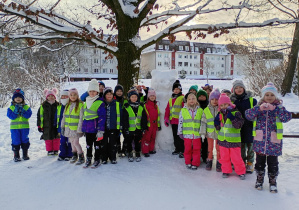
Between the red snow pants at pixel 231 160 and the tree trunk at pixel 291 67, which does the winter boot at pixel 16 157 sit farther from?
the tree trunk at pixel 291 67

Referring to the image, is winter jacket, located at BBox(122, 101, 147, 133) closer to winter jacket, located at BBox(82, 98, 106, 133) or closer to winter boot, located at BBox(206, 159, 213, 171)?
winter jacket, located at BBox(82, 98, 106, 133)

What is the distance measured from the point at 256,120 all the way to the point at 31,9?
483cm

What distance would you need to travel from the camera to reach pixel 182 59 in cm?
5725

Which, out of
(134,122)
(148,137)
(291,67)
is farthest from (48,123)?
(291,67)

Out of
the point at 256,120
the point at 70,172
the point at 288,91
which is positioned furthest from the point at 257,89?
the point at 70,172

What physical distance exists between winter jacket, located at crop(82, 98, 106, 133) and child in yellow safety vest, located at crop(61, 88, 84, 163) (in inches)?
8.0

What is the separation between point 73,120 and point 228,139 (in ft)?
9.84

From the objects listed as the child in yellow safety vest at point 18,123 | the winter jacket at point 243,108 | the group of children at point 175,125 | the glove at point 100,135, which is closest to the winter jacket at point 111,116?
the group of children at point 175,125

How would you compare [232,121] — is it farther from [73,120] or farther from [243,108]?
[73,120]

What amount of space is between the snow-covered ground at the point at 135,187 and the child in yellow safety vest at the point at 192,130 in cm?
21

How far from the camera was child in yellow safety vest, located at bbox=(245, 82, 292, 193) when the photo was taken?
3471 mm

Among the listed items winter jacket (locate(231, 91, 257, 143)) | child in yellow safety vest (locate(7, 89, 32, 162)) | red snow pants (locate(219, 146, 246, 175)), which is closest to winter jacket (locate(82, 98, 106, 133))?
child in yellow safety vest (locate(7, 89, 32, 162))

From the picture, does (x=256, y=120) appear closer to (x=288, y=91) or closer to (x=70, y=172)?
(x=70, y=172)

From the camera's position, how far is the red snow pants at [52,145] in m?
5.45
